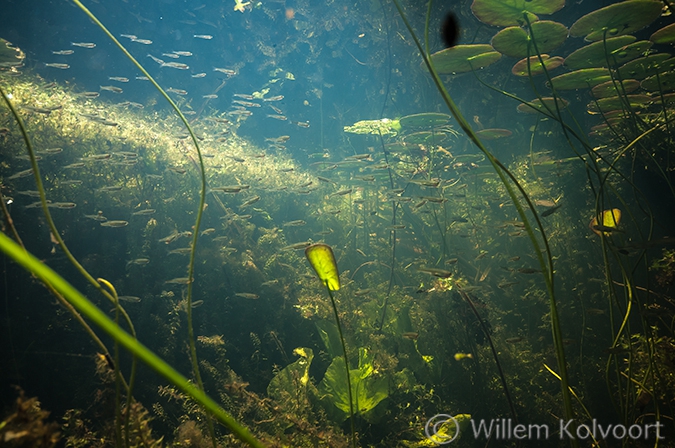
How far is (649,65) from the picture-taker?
4.62m

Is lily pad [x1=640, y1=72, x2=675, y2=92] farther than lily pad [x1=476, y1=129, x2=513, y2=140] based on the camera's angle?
No

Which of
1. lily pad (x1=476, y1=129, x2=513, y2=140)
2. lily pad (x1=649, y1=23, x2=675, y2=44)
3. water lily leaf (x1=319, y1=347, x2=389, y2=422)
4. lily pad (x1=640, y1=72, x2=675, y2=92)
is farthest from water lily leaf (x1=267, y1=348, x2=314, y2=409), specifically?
lily pad (x1=640, y1=72, x2=675, y2=92)

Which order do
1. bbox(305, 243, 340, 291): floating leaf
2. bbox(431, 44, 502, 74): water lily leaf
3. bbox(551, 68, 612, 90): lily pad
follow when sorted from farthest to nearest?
1. bbox(551, 68, 612, 90): lily pad
2. bbox(431, 44, 502, 74): water lily leaf
3. bbox(305, 243, 340, 291): floating leaf

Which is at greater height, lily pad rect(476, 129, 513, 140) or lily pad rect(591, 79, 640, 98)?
lily pad rect(591, 79, 640, 98)

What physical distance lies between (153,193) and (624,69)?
9597 millimetres

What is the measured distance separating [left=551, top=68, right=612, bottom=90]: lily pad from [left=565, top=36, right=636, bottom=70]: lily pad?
133mm

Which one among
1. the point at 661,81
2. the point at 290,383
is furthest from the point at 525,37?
the point at 290,383

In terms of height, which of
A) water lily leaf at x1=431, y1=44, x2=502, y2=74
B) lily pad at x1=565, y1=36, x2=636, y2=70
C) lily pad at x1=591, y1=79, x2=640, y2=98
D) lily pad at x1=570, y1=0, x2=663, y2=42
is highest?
water lily leaf at x1=431, y1=44, x2=502, y2=74

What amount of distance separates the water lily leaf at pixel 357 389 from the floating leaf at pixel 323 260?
3.10 m

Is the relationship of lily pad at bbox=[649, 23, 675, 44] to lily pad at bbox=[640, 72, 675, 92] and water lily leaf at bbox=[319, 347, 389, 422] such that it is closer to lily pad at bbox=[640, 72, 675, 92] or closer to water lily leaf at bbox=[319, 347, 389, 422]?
lily pad at bbox=[640, 72, 675, 92]

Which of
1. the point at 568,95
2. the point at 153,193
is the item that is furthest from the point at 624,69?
the point at 153,193

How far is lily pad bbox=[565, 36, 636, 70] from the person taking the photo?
3.54 meters

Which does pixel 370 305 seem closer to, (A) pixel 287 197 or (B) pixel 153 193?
(A) pixel 287 197

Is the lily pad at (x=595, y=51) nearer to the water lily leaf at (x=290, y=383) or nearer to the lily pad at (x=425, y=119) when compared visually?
the lily pad at (x=425, y=119)
